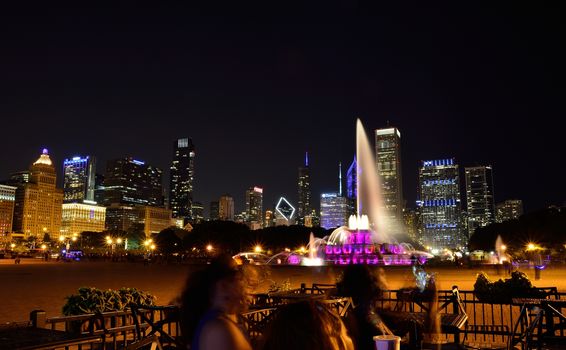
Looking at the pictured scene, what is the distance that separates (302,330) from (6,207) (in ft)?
713

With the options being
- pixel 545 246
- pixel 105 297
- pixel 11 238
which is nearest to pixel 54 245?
pixel 11 238

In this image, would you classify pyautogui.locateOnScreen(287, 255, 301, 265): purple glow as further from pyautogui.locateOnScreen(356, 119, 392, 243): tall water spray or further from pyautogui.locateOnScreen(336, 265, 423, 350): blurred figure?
pyautogui.locateOnScreen(336, 265, 423, 350): blurred figure

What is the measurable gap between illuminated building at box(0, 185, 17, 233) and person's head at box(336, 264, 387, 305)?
20862cm

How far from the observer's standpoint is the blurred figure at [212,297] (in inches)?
128

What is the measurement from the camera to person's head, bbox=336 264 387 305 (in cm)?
580

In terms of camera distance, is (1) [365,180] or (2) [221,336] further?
(1) [365,180]

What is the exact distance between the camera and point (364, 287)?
583cm

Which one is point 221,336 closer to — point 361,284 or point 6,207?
point 361,284

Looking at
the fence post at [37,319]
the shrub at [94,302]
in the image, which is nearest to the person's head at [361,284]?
the fence post at [37,319]

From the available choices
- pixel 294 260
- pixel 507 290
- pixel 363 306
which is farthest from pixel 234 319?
pixel 294 260

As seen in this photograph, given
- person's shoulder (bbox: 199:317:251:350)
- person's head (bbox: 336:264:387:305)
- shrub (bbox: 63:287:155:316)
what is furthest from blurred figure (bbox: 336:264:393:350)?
shrub (bbox: 63:287:155:316)

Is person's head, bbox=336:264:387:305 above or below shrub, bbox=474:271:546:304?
above

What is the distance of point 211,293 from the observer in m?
3.41

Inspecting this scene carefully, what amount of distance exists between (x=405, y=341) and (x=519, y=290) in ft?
25.0
